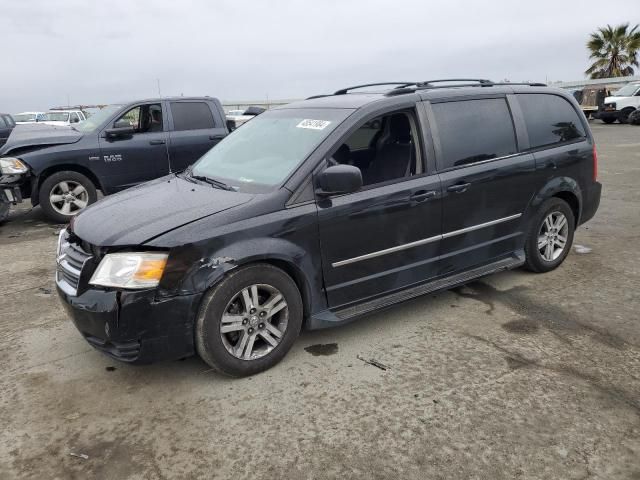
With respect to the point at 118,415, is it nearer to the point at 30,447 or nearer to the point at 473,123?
the point at 30,447

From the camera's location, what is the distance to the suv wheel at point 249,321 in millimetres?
3064

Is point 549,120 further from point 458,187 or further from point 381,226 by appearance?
point 381,226

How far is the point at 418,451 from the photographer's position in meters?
2.56

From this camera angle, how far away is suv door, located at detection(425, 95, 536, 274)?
400cm

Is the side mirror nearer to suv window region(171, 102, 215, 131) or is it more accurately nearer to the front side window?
the front side window

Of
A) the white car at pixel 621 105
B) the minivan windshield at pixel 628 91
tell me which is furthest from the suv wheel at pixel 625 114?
the minivan windshield at pixel 628 91

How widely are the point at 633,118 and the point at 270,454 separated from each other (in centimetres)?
2622

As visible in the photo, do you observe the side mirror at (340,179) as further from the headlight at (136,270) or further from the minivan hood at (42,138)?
the minivan hood at (42,138)

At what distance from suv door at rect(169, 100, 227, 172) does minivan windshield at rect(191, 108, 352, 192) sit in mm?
3930

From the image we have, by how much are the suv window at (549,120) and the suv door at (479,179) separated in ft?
0.70

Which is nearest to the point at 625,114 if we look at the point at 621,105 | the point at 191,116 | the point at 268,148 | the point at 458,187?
the point at 621,105

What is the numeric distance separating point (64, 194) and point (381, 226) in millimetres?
5776

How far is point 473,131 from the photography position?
13.8 ft

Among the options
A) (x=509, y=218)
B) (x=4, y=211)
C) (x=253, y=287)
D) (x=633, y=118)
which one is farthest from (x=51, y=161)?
(x=633, y=118)
